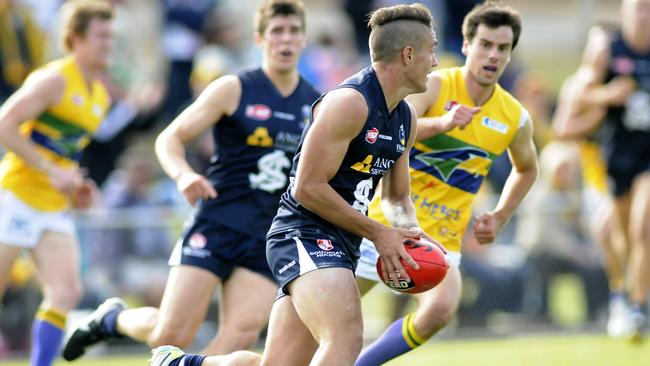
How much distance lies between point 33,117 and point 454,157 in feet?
9.63

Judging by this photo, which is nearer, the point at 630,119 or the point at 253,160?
the point at 253,160

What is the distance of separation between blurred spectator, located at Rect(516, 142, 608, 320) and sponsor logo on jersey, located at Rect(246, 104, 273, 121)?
546 cm

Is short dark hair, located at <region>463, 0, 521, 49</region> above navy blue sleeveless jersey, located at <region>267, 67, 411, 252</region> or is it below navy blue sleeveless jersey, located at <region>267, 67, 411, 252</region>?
above

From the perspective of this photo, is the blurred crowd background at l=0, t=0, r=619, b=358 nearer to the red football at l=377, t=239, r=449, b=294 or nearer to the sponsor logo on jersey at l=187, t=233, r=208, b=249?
the sponsor logo on jersey at l=187, t=233, r=208, b=249

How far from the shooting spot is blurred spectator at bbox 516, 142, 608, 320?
40.1 feet

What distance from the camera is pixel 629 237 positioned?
1116 centimetres

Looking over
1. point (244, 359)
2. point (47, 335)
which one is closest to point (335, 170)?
point (244, 359)

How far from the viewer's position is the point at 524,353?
10.5m

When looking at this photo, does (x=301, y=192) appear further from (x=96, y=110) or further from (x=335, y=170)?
(x=96, y=110)

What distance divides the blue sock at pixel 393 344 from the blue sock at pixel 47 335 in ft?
7.29

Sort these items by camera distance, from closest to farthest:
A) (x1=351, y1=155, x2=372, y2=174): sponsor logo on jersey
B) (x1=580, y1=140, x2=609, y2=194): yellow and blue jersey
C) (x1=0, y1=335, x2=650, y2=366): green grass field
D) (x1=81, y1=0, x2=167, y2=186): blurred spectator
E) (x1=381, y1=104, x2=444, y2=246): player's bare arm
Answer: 1. (x1=351, y1=155, x2=372, y2=174): sponsor logo on jersey
2. (x1=381, y1=104, x2=444, y2=246): player's bare arm
3. (x1=0, y1=335, x2=650, y2=366): green grass field
4. (x1=580, y1=140, x2=609, y2=194): yellow and blue jersey
5. (x1=81, y1=0, x2=167, y2=186): blurred spectator

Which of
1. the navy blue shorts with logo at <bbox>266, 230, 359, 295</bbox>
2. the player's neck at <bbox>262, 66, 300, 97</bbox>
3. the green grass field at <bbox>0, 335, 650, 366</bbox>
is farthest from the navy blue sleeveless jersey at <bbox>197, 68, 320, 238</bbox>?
the green grass field at <bbox>0, 335, 650, 366</bbox>

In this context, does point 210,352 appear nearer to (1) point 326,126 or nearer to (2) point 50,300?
(2) point 50,300

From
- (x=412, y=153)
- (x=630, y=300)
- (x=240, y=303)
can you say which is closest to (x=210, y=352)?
(x=240, y=303)
